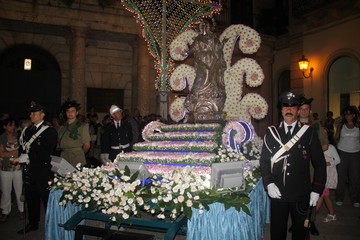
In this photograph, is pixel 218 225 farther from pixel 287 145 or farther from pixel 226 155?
pixel 226 155

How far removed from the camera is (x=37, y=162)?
6.14 metres

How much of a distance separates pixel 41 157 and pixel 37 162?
11cm

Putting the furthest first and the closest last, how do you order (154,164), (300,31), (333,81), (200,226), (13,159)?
(300,31)
(333,81)
(13,159)
(154,164)
(200,226)

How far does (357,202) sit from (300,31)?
11157 mm

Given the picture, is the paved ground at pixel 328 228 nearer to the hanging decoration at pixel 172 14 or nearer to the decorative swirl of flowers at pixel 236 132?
the decorative swirl of flowers at pixel 236 132

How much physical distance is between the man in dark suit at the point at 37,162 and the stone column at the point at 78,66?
31.6 feet

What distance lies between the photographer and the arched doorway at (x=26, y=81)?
1630 centimetres

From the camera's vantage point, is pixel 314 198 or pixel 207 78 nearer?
pixel 314 198

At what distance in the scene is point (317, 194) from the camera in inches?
159

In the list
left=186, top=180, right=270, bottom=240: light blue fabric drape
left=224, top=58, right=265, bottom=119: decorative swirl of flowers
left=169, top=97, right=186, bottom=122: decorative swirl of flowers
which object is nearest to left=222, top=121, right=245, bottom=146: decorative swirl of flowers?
left=224, top=58, right=265, bottom=119: decorative swirl of flowers

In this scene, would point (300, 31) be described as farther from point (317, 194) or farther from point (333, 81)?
point (317, 194)

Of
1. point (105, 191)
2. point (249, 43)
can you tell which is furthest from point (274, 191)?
point (249, 43)

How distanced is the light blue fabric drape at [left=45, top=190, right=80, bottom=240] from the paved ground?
47.6 inches

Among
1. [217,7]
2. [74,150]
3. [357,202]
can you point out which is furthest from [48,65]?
[357,202]
